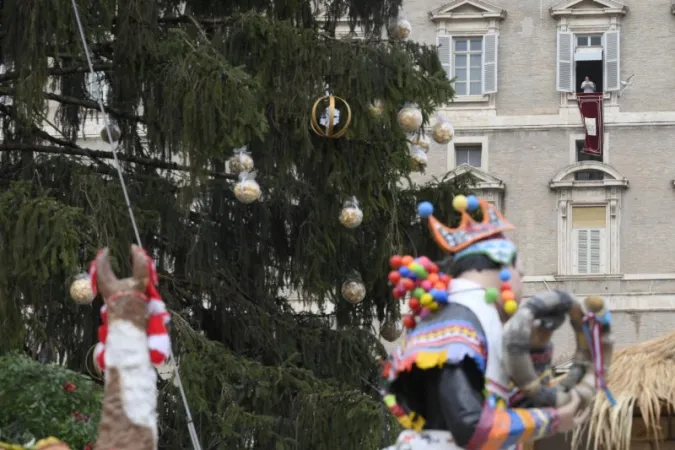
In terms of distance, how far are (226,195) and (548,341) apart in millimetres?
9373

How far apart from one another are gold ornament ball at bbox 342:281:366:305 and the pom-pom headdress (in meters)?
8.08

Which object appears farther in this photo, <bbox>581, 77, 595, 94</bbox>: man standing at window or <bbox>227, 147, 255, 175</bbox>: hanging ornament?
<bbox>581, 77, 595, 94</bbox>: man standing at window

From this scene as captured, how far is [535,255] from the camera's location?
136ft

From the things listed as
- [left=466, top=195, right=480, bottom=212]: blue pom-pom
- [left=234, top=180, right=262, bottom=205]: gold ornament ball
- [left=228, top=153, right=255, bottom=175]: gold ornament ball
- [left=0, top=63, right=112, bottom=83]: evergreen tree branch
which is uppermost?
[left=0, top=63, right=112, bottom=83]: evergreen tree branch

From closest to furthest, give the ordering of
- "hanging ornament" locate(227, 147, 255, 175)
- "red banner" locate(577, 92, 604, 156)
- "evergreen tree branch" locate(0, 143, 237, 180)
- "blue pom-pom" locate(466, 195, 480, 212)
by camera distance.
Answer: "blue pom-pom" locate(466, 195, 480, 212)
"hanging ornament" locate(227, 147, 255, 175)
"evergreen tree branch" locate(0, 143, 237, 180)
"red banner" locate(577, 92, 604, 156)

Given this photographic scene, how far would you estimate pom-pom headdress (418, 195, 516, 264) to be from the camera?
7.36 meters

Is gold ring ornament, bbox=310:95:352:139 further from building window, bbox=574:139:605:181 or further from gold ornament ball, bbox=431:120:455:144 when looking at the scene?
building window, bbox=574:139:605:181

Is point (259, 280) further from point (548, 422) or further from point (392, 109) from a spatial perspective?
point (548, 422)

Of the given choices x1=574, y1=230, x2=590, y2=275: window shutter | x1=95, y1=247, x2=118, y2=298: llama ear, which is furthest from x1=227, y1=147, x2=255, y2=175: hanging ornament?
x1=574, y1=230, x2=590, y2=275: window shutter

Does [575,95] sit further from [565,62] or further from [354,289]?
[354,289]

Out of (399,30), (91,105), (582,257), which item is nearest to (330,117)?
(399,30)

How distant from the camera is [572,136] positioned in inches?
1649

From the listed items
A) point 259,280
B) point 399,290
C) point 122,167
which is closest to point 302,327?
point 259,280

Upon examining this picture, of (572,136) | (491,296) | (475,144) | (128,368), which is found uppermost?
(572,136)
